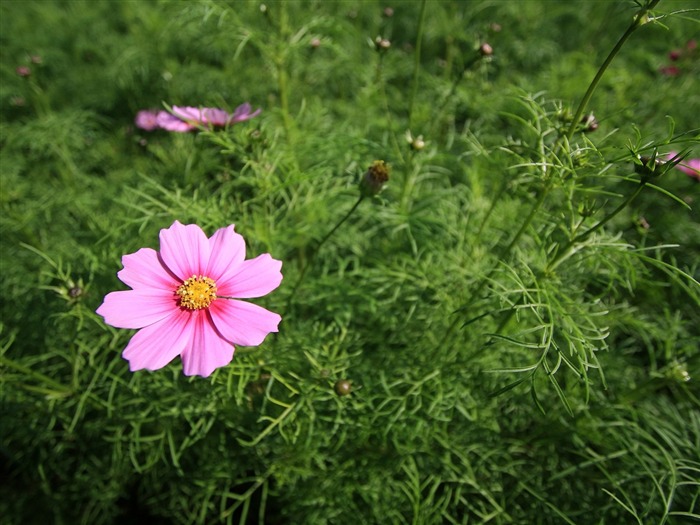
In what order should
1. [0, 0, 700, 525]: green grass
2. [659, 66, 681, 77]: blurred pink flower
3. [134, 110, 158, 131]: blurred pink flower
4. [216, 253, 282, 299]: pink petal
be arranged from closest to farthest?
[216, 253, 282, 299]: pink petal < [0, 0, 700, 525]: green grass < [659, 66, 681, 77]: blurred pink flower < [134, 110, 158, 131]: blurred pink flower

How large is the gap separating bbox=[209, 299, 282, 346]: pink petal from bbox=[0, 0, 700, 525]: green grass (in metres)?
0.18

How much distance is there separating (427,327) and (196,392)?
63cm

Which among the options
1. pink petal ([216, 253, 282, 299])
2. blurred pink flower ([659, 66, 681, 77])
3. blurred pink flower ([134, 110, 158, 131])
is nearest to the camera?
pink petal ([216, 253, 282, 299])

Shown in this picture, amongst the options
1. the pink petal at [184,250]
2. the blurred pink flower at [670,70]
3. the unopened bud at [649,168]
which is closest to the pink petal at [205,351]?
→ the pink petal at [184,250]

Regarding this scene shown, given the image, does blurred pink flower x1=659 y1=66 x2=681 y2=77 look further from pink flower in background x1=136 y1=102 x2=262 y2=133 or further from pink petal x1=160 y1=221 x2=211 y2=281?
pink petal x1=160 y1=221 x2=211 y2=281

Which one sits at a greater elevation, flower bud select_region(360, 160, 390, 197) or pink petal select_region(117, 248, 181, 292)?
flower bud select_region(360, 160, 390, 197)

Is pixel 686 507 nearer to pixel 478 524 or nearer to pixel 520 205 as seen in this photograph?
pixel 478 524

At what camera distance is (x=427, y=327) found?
53.1 inches

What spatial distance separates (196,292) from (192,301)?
22mm

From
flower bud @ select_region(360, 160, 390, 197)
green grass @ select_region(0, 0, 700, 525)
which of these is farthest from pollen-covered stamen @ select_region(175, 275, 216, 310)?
flower bud @ select_region(360, 160, 390, 197)

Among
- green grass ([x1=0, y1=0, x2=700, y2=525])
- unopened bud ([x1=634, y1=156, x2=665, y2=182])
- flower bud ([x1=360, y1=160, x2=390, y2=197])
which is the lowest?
green grass ([x1=0, y1=0, x2=700, y2=525])

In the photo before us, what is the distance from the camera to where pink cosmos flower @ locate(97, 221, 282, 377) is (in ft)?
2.39

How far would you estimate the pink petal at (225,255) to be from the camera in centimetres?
87

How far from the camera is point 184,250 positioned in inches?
34.2
